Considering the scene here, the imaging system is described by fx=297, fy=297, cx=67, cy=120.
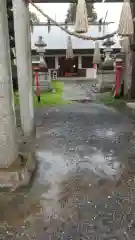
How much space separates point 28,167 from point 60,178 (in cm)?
66

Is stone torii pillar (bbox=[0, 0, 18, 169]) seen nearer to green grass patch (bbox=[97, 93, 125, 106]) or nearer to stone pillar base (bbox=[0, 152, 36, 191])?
stone pillar base (bbox=[0, 152, 36, 191])

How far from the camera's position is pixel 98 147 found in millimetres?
7387

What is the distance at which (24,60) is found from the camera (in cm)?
746

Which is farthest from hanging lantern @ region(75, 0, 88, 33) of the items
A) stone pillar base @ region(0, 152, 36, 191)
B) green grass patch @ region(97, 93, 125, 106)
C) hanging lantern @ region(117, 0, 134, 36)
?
green grass patch @ region(97, 93, 125, 106)

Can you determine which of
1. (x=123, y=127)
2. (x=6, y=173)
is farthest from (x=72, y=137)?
(x=6, y=173)

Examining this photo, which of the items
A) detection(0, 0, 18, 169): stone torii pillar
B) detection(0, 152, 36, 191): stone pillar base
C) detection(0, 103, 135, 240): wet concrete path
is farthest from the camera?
detection(0, 152, 36, 191): stone pillar base

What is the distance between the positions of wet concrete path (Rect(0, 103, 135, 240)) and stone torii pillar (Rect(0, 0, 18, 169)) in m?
0.70

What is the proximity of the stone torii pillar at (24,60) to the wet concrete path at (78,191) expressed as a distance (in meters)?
0.66

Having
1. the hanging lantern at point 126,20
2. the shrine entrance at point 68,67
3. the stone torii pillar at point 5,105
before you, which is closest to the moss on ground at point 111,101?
the hanging lantern at point 126,20

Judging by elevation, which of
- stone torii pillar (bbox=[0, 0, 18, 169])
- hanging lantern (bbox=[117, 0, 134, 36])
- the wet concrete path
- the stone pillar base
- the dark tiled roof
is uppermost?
the dark tiled roof

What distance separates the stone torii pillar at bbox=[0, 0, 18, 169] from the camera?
5039mm

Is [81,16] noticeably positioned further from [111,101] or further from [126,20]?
[111,101]

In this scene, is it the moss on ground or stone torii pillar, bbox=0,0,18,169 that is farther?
the moss on ground

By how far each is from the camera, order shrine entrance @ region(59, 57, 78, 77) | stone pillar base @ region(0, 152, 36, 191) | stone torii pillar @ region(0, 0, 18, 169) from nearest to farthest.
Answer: stone torii pillar @ region(0, 0, 18, 169) < stone pillar base @ region(0, 152, 36, 191) < shrine entrance @ region(59, 57, 78, 77)
